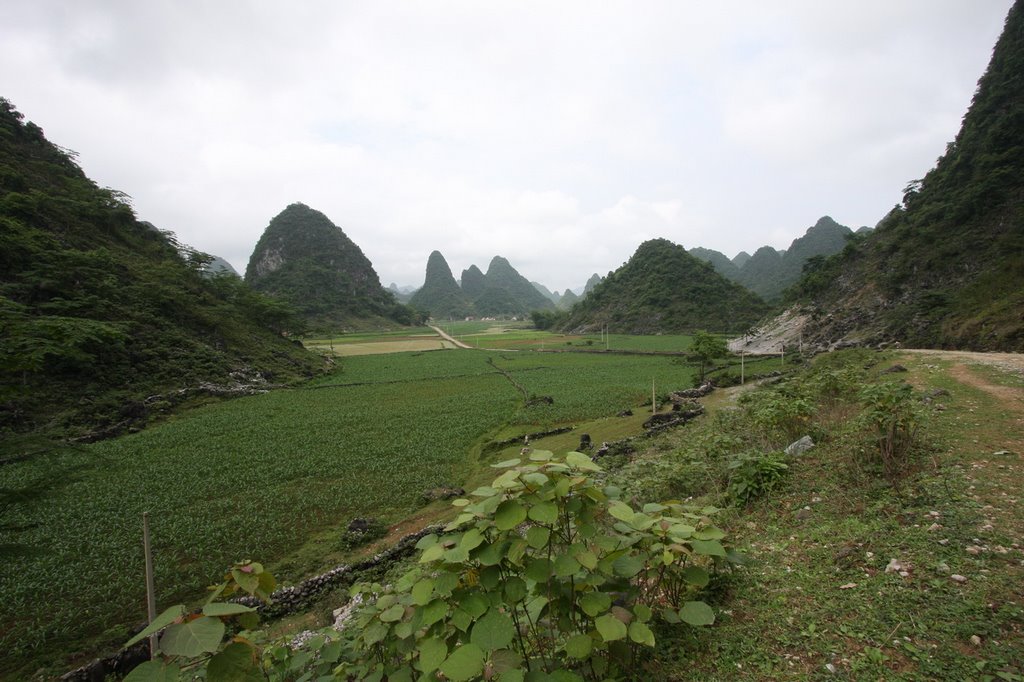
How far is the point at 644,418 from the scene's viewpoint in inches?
634

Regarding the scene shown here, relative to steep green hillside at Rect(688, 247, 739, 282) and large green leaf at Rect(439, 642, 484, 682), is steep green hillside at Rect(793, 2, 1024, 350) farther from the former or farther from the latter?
steep green hillside at Rect(688, 247, 739, 282)

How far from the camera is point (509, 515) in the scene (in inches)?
79.2

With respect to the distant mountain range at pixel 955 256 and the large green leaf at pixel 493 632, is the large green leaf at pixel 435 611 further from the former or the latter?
the distant mountain range at pixel 955 256

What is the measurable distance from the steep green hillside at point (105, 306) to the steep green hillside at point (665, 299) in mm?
51660

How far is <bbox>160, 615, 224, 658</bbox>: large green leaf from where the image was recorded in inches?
58.9

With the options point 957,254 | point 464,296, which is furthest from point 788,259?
point 464,296

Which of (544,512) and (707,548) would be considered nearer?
(544,512)

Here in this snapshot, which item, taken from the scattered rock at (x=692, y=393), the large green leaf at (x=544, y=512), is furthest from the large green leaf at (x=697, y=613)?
the scattered rock at (x=692, y=393)

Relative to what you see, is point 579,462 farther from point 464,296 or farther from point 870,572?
point 464,296

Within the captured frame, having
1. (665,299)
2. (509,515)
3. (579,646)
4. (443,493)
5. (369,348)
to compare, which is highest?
(665,299)

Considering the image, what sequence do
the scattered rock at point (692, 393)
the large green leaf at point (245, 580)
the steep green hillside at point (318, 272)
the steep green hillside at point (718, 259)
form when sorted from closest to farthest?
1. the large green leaf at point (245, 580)
2. the scattered rock at point (692, 393)
3. the steep green hillside at point (318, 272)
4. the steep green hillside at point (718, 259)

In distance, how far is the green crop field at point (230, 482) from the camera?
691cm

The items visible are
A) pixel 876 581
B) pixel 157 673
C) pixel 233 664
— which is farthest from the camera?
pixel 876 581

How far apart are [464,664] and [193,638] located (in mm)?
1065
